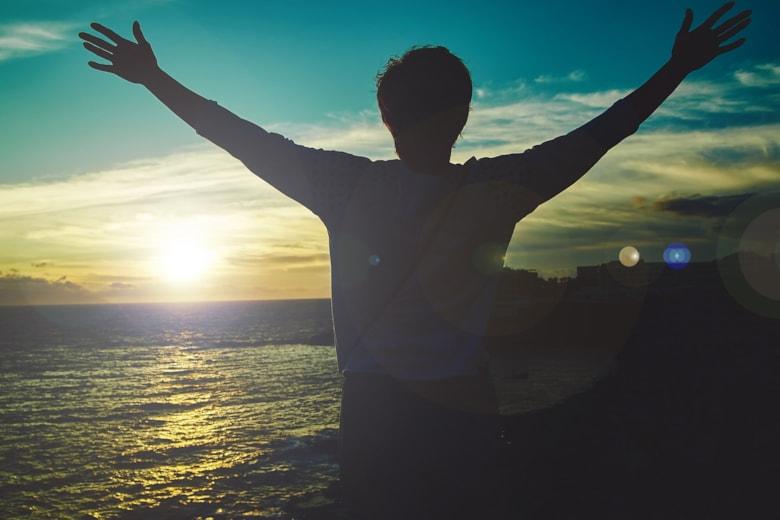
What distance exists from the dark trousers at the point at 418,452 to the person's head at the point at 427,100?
74 centimetres

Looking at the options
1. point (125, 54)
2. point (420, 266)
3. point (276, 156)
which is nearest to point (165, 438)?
point (125, 54)

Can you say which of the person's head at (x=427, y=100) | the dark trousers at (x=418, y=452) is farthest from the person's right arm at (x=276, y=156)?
the dark trousers at (x=418, y=452)

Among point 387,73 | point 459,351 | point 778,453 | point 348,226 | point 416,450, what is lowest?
point 778,453

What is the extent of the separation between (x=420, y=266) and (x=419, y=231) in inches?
4.2

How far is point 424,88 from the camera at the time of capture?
1649mm

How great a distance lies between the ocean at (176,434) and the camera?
1524cm

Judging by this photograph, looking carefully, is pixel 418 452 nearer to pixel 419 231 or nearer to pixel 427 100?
pixel 419 231

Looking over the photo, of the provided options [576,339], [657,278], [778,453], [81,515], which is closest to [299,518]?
[81,515]

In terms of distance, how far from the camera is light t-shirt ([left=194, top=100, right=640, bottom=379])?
1.63 m

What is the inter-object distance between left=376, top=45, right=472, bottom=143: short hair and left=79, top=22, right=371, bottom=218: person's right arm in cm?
20

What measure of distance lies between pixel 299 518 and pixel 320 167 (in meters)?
13.7

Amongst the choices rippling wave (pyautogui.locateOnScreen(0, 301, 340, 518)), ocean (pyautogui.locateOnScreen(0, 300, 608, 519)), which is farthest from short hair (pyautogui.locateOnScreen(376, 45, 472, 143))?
ocean (pyautogui.locateOnScreen(0, 300, 608, 519))

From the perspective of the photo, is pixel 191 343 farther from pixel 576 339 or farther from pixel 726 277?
pixel 726 277

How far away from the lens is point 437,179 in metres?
1.65
